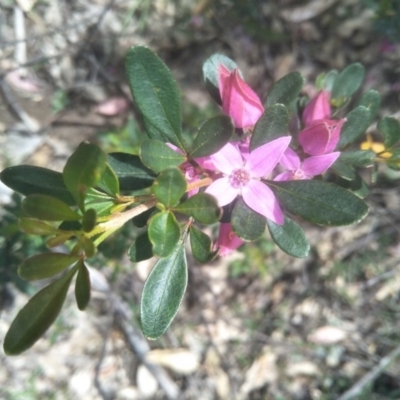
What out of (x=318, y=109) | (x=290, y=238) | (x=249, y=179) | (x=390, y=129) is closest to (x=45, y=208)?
(x=249, y=179)

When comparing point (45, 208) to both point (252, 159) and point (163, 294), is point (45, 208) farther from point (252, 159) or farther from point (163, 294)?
point (252, 159)

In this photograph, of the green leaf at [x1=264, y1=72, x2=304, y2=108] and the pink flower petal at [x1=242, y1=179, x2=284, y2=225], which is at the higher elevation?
the green leaf at [x1=264, y1=72, x2=304, y2=108]

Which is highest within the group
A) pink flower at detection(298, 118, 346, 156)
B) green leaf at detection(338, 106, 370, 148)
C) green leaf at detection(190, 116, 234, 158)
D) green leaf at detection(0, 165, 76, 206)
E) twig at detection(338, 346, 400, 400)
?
green leaf at detection(0, 165, 76, 206)

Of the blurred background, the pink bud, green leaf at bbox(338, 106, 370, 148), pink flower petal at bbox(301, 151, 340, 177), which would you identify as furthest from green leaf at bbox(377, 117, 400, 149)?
the blurred background

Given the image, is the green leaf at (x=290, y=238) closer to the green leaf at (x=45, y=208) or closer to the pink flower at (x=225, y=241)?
the pink flower at (x=225, y=241)

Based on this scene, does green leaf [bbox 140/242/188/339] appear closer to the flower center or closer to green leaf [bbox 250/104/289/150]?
the flower center

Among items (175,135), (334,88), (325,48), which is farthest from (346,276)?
(175,135)

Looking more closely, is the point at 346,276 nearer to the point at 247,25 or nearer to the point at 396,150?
the point at 247,25
